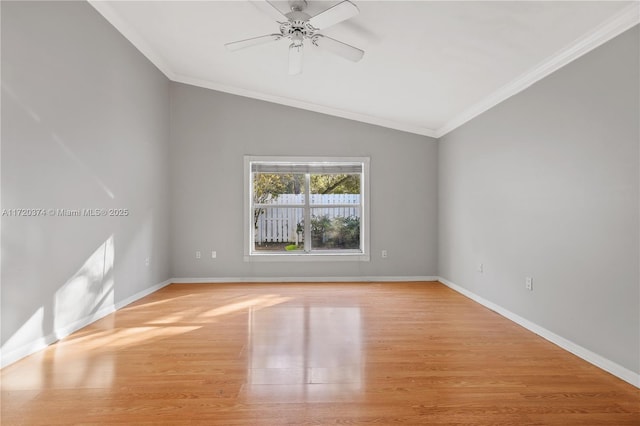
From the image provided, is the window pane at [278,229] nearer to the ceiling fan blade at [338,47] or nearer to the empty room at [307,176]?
the empty room at [307,176]

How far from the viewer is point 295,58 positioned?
3057 mm

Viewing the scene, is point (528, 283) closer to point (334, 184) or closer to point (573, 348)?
point (573, 348)

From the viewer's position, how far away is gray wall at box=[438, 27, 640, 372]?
2076 millimetres

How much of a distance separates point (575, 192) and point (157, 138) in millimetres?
4811

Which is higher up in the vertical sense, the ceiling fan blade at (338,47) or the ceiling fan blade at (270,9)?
the ceiling fan blade at (270,9)

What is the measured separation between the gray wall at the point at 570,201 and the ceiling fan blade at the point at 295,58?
2.18m

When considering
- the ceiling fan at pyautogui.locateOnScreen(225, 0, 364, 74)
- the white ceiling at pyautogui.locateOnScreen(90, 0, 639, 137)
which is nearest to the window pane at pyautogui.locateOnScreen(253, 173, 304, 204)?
the white ceiling at pyautogui.locateOnScreen(90, 0, 639, 137)

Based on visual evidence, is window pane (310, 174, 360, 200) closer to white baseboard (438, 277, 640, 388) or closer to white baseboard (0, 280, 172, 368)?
white baseboard (438, 277, 640, 388)

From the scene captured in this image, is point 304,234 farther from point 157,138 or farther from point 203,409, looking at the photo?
Answer: point 203,409

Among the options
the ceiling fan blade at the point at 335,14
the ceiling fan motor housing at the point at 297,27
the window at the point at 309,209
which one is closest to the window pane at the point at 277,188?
the window at the point at 309,209

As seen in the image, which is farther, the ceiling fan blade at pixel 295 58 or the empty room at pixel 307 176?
the ceiling fan blade at pixel 295 58

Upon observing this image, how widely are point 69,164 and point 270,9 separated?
2199 millimetres

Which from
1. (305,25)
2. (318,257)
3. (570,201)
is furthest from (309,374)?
(318,257)

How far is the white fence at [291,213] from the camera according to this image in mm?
5273
